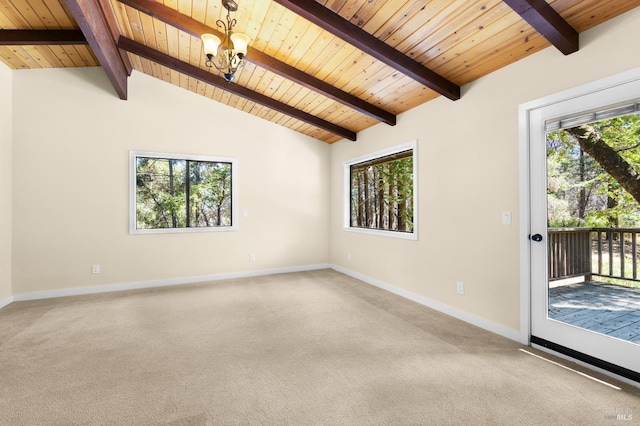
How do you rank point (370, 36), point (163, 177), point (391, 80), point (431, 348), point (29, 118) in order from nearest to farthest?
point (431, 348)
point (370, 36)
point (391, 80)
point (29, 118)
point (163, 177)

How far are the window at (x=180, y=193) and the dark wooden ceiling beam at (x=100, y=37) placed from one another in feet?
3.63

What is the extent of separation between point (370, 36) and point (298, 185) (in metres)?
3.34

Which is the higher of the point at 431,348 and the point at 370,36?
the point at 370,36

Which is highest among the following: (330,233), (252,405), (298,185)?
(298,185)

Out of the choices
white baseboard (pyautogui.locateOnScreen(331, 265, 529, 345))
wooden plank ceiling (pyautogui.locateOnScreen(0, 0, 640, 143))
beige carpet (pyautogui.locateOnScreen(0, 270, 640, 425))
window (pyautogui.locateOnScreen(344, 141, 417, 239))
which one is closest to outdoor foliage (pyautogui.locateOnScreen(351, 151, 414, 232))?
window (pyautogui.locateOnScreen(344, 141, 417, 239))

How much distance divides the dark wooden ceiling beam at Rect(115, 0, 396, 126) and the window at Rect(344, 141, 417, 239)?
64cm

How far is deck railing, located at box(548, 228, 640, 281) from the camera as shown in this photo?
6.95 ft

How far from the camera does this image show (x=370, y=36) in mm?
2748

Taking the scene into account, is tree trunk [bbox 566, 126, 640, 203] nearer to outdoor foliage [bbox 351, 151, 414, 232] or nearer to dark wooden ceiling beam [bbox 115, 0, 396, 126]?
outdoor foliage [bbox 351, 151, 414, 232]

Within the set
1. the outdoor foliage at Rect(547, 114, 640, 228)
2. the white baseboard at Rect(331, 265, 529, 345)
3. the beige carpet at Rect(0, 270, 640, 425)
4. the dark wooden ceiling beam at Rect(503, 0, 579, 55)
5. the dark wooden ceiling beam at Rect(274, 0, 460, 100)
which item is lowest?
the beige carpet at Rect(0, 270, 640, 425)

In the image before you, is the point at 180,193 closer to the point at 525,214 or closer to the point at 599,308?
the point at 525,214

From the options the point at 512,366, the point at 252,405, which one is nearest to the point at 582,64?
the point at 512,366

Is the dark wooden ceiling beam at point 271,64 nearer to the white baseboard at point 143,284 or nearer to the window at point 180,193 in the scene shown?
the window at point 180,193

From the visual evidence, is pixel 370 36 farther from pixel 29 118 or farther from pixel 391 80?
pixel 29 118
